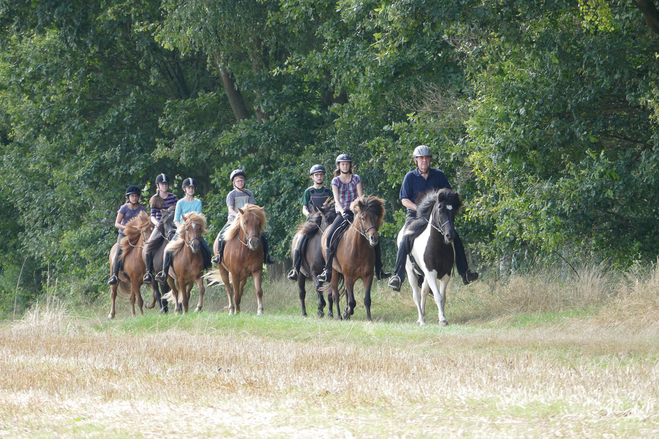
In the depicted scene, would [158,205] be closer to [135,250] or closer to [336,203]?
[135,250]

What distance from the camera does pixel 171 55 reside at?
1105 inches

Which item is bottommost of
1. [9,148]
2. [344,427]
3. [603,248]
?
[344,427]

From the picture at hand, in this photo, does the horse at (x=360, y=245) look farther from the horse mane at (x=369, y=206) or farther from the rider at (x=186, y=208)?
the rider at (x=186, y=208)

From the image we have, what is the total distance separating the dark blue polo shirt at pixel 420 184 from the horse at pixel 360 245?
0.79 meters

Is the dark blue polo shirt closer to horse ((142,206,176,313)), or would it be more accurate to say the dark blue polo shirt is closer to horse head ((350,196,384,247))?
horse head ((350,196,384,247))

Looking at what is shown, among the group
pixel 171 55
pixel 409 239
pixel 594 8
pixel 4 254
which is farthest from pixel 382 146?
pixel 4 254

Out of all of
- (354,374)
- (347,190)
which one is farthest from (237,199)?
(354,374)

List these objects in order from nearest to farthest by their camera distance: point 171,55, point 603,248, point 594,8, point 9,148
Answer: point 594,8, point 603,248, point 171,55, point 9,148

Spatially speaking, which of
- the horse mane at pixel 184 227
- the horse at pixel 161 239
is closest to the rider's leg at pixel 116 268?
the horse at pixel 161 239

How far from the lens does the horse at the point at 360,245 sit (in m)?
14.8

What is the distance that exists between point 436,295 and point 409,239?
1.08 m

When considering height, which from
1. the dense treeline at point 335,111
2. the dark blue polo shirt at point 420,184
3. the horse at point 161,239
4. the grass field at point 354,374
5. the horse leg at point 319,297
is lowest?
the grass field at point 354,374

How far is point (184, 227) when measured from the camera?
57.2 feet

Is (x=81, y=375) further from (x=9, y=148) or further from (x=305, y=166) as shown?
(x=9, y=148)
